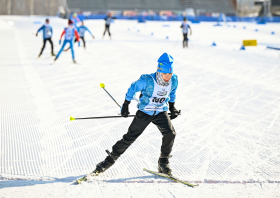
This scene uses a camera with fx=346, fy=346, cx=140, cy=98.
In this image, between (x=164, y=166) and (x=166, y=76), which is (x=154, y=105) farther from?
(x=164, y=166)

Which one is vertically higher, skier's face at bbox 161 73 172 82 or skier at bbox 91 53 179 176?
skier's face at bbox 161 73 172 82

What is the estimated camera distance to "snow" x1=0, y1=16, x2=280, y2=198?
11.3 feet

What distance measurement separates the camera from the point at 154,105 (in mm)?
3445

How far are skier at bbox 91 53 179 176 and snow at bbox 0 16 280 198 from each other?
0.88 feet

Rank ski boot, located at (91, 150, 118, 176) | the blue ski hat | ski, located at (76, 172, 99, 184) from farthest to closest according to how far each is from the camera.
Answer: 1. ski boot, located at (91, 150, 118, 176)
2. ski, located at (76, 172, 99, 184)
3. the blue ski hat

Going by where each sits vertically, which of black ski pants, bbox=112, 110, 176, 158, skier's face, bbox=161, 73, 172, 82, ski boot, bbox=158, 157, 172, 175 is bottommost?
ski boot, bbox=158, 157, 172, 175

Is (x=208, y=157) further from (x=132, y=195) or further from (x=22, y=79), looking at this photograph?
(x=22, y=79)

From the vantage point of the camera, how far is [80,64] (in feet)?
37.6

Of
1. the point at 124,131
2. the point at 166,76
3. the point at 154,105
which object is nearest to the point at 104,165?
the point at 154,105

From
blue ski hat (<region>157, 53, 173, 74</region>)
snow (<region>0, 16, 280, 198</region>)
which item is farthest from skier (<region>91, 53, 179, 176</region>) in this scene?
snow (<region>0, 16, 280, 198</region>)

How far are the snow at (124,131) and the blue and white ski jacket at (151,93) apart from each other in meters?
0.76

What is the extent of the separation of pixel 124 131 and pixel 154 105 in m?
1.91

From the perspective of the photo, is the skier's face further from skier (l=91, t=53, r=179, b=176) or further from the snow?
the snow

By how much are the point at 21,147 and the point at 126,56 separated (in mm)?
9053
